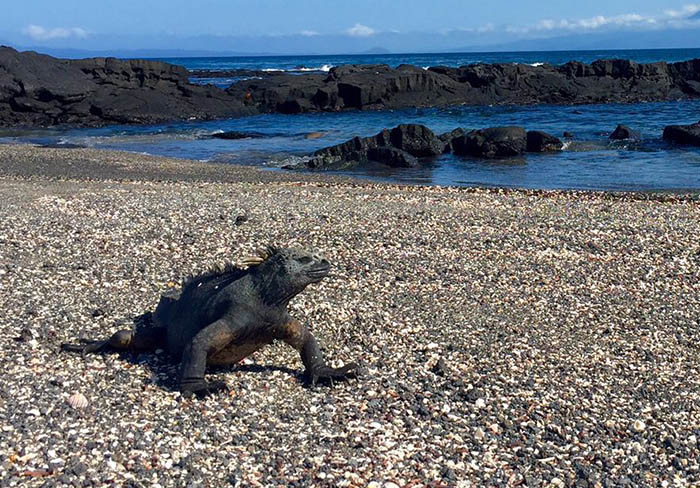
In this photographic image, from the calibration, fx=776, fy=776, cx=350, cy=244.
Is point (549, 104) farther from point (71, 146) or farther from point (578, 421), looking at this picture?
point (578, 421)

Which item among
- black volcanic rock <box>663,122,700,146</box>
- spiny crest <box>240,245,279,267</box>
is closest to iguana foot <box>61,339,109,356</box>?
spiny crest <box>240,245,279,267</box>

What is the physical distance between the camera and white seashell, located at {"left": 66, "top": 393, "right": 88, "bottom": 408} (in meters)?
A: 6.49

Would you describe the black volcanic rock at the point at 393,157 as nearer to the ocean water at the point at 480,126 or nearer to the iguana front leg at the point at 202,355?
the ocean water at the point at 480,126

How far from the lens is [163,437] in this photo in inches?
238

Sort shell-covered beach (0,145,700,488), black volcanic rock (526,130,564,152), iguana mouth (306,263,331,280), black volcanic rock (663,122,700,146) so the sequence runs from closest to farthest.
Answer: shell-covered beach (0,145,700,488), iguana mouth (306,263,331,280), black volcanic rock (526,130,564,152), black volcanic rock (663,122,700,146)

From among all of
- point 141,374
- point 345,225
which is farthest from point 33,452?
point 345,225

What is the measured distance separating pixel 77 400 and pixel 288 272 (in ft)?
6.82

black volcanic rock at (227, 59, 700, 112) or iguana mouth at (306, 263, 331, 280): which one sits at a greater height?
black volcanic rock at (227, 59, 700, 112)

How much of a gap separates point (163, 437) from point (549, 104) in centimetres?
5837

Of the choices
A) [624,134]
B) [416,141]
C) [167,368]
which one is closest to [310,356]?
[167,368]

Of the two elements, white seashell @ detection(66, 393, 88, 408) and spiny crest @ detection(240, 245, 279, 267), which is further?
spiny crest @ detection(240, 245, 279, 267)

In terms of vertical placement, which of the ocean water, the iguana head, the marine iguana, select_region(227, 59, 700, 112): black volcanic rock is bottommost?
the ocean water

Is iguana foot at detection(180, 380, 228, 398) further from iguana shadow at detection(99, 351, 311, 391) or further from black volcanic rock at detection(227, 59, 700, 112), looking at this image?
black volcanic rock at detection(227, 59, 700, 112)

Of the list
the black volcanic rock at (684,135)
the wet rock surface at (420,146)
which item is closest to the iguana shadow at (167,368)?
the wet rock surface at (420,146)
